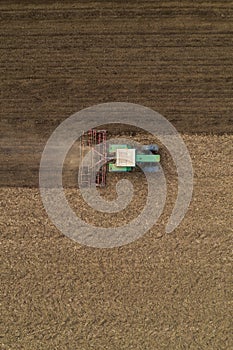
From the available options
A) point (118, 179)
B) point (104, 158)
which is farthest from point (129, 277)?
point (104, 158)

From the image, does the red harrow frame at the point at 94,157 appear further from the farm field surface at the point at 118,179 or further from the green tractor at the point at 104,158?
the farm field surface at the point at 118,179

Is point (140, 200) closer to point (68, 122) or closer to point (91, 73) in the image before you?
point (68, 122)

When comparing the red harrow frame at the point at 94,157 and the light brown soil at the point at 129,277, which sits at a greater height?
the red harrow frame at the point at 94,157

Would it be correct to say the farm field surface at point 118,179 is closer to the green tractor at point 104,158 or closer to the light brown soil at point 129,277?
the light brown soil at point 129,277

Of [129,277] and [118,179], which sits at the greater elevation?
[118,179]

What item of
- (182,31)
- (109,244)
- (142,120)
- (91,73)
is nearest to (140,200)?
(109,244)

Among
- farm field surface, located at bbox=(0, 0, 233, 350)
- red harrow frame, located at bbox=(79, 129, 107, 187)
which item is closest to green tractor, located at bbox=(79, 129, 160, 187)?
red harrow frame, located at bbox=(79, 129, 107, 187)

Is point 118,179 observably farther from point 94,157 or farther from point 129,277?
point 129,277

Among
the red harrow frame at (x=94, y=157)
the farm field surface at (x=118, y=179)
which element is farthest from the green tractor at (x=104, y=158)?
the farm field surface at (x=118, y=179)

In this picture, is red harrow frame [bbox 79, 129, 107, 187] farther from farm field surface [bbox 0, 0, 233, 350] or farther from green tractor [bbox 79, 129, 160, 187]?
farm field surface [bbox 0, 0, 233, 350]
